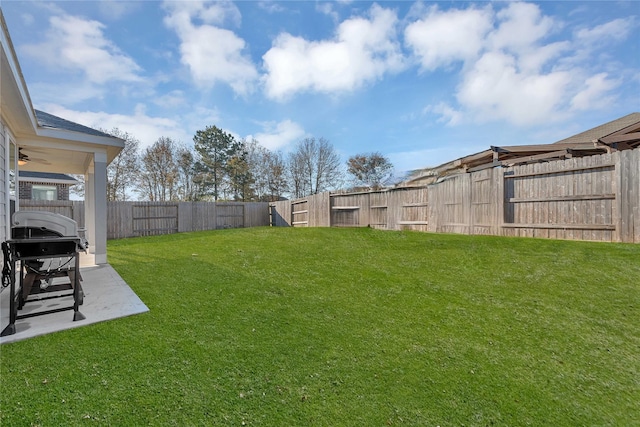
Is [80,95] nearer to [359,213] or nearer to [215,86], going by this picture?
[215,86]

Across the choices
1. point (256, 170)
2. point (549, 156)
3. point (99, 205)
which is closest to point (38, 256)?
point (99, 205)

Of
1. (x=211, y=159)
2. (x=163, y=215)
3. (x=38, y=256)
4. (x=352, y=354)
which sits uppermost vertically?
(x=211, y=159)

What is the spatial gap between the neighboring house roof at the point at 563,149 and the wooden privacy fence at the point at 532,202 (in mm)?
2611

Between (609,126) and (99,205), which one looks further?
(609,126)

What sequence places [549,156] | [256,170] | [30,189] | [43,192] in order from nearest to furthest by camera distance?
[549,156] < [30,189] < [43,192] < [256,170]

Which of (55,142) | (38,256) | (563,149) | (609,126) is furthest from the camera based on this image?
(609,126)

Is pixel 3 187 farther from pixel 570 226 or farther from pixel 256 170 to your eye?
pixel 256 170

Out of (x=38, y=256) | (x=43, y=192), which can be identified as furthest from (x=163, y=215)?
(x=38, y=256)

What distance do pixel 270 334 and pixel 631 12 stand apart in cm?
1068

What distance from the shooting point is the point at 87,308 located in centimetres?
326

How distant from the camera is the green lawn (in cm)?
177

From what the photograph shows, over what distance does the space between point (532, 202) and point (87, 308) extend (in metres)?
8.69

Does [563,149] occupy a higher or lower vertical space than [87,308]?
higher

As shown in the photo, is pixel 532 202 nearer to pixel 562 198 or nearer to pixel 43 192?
pixel 562 198
